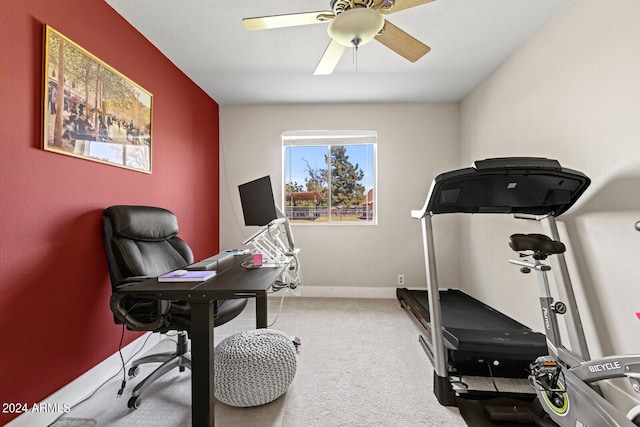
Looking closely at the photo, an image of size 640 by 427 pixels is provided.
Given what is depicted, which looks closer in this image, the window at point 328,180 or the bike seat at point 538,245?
the bike seat at point 538,245

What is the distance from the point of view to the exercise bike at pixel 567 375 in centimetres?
106

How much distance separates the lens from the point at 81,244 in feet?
5.45

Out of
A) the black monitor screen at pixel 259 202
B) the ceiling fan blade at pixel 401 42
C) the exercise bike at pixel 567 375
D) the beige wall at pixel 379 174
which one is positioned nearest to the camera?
the exercise bike at pixel 567 375

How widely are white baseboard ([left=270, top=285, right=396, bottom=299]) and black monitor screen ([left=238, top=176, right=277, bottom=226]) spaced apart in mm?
1680

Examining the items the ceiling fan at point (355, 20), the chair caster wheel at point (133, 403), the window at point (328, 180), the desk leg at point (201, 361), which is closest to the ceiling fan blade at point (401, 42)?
the ceiling fan at point (355, 20)

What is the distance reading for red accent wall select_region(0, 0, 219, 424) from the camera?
1287 millimetres

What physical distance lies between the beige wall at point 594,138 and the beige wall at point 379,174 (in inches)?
44.9

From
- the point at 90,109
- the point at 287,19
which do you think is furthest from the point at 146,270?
the point at 287,19

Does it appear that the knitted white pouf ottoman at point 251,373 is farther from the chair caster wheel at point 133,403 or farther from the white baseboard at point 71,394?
the white baseboard at point 71,394

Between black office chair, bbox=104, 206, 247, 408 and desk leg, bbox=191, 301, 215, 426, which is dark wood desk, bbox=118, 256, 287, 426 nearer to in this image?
desk leg, bbox=191, 301, 215, 426

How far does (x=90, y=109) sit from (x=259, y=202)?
3.87 feet

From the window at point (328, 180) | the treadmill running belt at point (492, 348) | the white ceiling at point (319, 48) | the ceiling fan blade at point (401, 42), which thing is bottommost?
the treadmill running belt at point (492, 348)

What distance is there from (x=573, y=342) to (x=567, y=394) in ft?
1.14

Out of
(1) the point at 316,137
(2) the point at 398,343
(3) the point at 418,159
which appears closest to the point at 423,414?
(2) the point at 398,343
